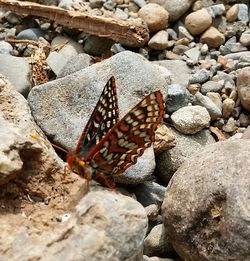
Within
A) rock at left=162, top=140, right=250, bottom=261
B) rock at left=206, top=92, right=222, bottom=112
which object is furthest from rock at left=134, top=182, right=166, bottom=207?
rock at left=206, top=92, right=222, bottom=112

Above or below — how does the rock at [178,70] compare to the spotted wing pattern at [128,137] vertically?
below

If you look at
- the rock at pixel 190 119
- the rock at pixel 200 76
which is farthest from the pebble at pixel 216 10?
the rock at pixel 190 119

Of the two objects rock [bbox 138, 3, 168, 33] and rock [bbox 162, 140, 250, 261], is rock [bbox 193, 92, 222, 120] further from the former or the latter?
rock [bbox 162, 140, 250, 261]

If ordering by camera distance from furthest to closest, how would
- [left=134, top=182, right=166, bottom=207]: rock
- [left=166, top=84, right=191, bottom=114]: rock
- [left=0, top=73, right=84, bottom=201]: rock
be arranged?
[left=166, top=84, right=191, bottom=114]: rock
[left=134, top=182, right=166, bottom=207]: rock
[left=0, top=73, right=84, bottom=201]: rock

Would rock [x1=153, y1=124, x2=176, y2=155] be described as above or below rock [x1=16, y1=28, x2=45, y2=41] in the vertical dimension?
below

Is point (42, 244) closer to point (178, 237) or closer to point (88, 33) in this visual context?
point (178, 237)

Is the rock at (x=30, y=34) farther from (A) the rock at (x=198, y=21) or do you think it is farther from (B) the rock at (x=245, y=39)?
(B) the rock at (x=245, y=39)
